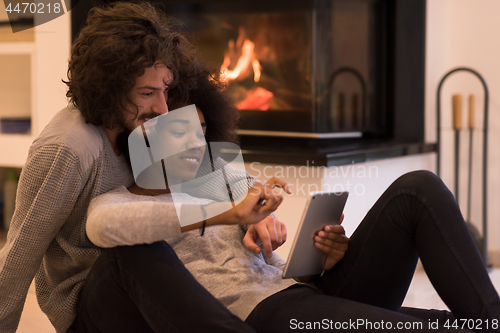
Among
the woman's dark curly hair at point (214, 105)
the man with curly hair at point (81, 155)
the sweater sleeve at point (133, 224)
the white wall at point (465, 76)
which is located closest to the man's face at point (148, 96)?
the man with curly hair at point (81, 155)

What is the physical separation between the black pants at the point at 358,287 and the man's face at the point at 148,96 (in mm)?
319

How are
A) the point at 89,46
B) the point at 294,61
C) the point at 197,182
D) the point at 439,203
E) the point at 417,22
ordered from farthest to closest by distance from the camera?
the point at 417,22
the point at 294,61
the point at 197,182
the point at 89,46
the point at 439,203

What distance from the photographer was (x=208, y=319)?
86cm

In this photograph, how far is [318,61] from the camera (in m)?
1.93

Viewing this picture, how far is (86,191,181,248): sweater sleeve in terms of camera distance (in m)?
0.85

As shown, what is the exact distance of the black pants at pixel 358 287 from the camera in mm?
877

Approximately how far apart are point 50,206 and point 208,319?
0.36m

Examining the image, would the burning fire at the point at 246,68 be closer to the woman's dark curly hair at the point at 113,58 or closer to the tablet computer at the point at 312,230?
the woman's dark curly hair at the point at 113,58

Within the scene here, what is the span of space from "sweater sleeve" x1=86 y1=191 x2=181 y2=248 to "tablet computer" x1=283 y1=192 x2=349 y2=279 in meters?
0.25

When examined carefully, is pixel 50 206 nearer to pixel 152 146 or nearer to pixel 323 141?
pixel 152 146

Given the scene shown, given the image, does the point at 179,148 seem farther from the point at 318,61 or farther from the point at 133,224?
the point at 318,61

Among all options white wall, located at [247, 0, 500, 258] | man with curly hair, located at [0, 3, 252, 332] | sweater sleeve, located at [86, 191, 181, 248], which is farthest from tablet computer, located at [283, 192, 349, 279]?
white wall, located at [247, 0, 500, 258]

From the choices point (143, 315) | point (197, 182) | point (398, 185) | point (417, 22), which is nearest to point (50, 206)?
point (143, 315)

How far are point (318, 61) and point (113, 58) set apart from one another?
106 cm
